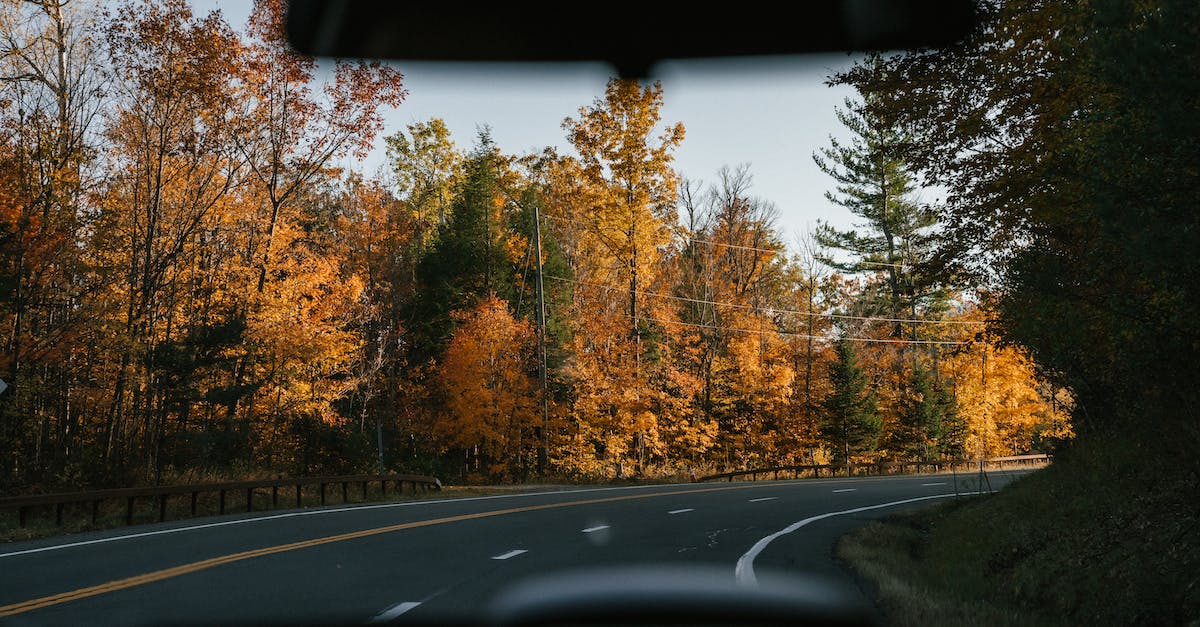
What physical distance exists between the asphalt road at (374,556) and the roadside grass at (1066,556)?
4.16ft

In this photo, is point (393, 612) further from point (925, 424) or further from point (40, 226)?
point (925, 424)

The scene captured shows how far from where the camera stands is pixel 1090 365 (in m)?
12.9

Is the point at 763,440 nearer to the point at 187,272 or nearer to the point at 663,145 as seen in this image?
the point at 663,145

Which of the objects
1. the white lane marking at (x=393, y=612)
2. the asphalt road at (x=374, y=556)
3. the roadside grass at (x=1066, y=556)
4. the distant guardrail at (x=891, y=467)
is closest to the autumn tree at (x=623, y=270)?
the distant guardrail at (x=891, y=467)

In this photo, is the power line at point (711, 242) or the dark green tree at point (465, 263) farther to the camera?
the dark green tree at point (465, 263)

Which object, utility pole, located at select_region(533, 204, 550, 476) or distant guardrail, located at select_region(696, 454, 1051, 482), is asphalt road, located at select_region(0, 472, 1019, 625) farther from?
distant guardrail, located at select_region(696, 454, 1051, 482)

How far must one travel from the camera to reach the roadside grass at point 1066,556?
7.38m

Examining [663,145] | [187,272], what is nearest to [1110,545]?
[663,145]

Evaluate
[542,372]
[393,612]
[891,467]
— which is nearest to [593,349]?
[542,372]

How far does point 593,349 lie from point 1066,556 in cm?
3092

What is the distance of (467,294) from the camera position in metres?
46.3

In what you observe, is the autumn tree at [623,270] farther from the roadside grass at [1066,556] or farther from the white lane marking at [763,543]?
the roadside grass at [1066,556]

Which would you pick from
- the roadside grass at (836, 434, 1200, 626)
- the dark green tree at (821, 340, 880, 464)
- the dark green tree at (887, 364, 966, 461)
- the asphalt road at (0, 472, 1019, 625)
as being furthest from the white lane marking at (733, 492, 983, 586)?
the dark green tree at (887, 364, 966, 461)

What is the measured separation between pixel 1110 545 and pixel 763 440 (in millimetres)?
38207
